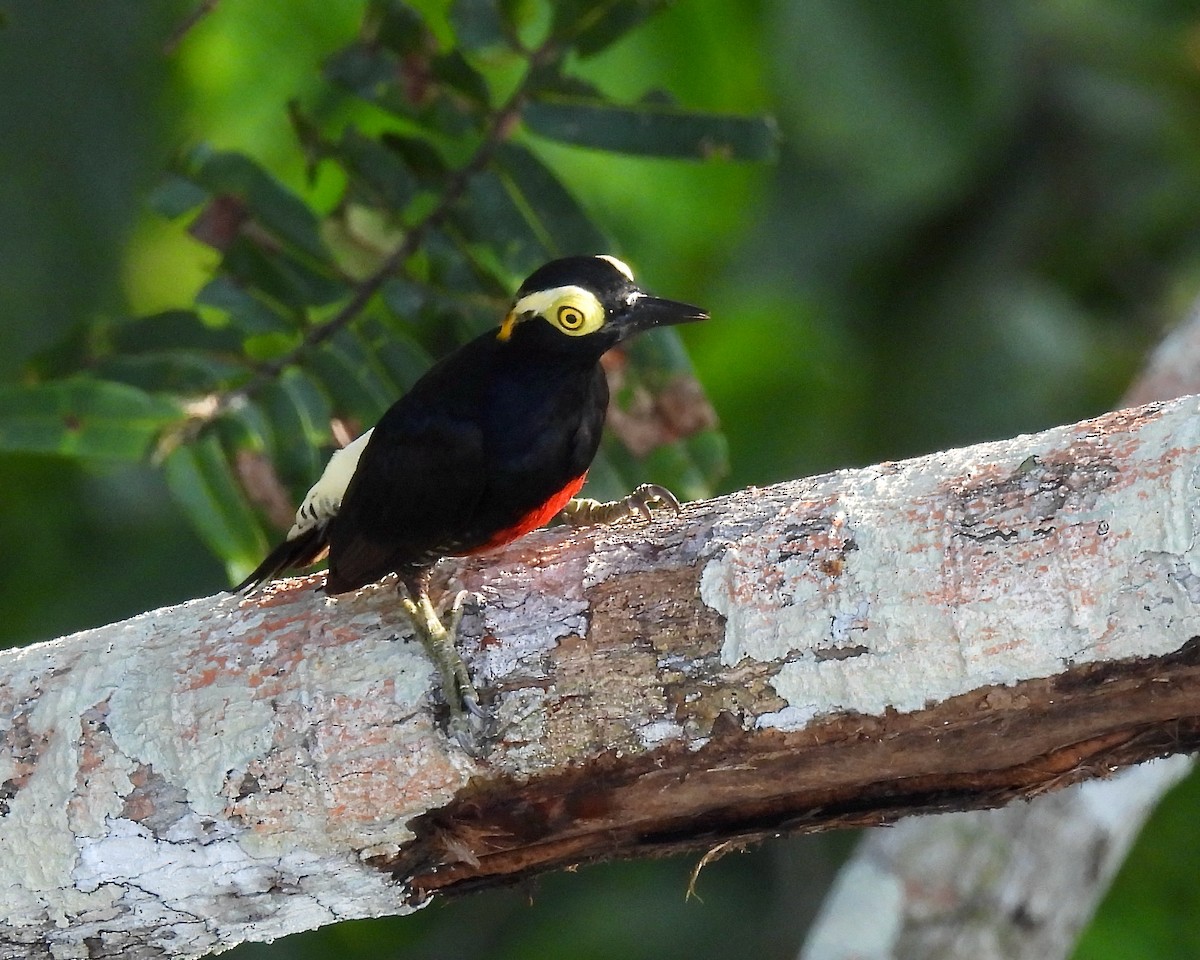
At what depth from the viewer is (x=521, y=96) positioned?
11.4ft

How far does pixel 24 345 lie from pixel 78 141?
552 mm

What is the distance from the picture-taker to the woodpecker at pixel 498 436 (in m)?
2.65

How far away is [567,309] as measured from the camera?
2.65 meters

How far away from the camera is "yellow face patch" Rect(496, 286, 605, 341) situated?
104 inches

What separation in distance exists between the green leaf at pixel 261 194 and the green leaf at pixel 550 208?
0.49 metres

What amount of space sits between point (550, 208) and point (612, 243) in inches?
6.8

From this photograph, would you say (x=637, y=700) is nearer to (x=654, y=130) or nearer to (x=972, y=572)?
(x=972, y=572)

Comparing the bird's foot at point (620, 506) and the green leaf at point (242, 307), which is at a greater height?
the green leaf at point (242, 307)

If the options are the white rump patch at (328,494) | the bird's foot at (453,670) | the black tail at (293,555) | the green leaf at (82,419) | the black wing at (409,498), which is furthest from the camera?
the green leaf at (82,419)

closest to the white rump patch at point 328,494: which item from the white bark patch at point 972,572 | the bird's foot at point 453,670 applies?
the bird's foot at point 453,670

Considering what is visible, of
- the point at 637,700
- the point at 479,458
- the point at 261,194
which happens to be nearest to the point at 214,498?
→ the point at 261,194

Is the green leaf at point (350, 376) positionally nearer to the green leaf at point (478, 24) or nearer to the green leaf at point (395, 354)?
the green leaf at point (395, 354)

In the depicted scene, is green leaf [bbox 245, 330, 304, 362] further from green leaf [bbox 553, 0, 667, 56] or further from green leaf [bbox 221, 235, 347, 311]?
green leaf [bbox 553, 0, 667, 56]

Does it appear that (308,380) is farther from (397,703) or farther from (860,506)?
(860,506)
